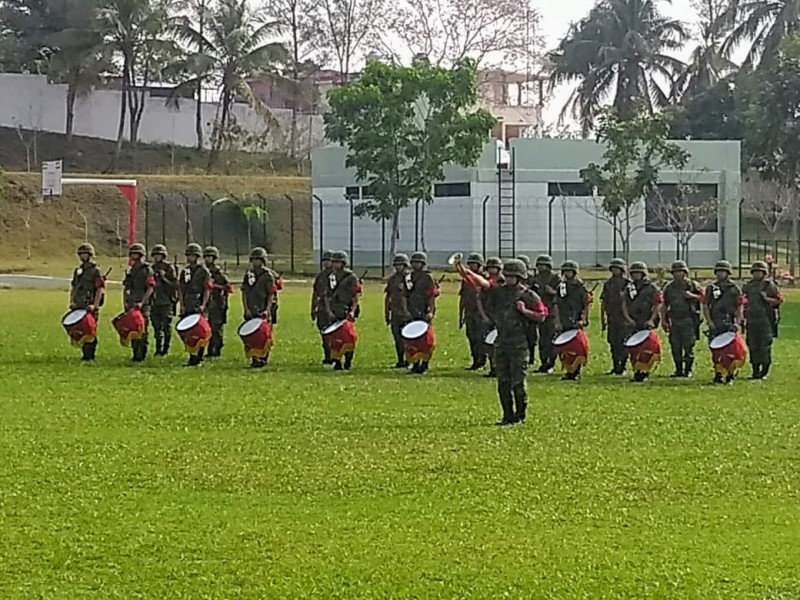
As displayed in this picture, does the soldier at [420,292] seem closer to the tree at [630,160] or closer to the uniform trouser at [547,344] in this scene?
the uniform trouser at [547,344]

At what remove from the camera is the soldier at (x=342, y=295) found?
20984 millimetres

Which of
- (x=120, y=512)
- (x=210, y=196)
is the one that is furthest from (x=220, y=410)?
(x=210, y=196)

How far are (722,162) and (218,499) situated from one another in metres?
43.1

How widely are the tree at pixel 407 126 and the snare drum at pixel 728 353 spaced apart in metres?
28.4

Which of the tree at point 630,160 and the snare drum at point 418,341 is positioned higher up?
the tree at point 630,160

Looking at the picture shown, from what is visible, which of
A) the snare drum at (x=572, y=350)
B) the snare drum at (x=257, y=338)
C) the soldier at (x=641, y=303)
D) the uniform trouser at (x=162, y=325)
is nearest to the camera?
the snare drum at (x=572, y=350)

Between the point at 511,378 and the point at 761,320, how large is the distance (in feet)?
22.5

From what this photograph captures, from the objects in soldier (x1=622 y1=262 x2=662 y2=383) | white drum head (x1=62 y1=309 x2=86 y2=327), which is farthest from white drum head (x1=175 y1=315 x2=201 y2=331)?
Answer: soldier (x1=622 y1=262 x2=662 y2=383)

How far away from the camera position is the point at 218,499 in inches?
440

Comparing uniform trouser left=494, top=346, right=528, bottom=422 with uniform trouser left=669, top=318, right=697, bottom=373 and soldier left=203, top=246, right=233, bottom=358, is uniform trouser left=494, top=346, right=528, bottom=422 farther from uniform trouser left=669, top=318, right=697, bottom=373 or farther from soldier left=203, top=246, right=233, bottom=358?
soldier left=203, top=246, right=233, bottom=358

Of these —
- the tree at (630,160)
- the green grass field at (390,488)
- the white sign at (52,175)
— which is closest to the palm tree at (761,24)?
the tree at (630,160)

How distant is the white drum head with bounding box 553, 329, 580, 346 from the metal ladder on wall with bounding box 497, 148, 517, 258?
3084 cm

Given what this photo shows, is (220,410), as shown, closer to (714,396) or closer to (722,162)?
(714,396)

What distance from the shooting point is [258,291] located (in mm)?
21203
